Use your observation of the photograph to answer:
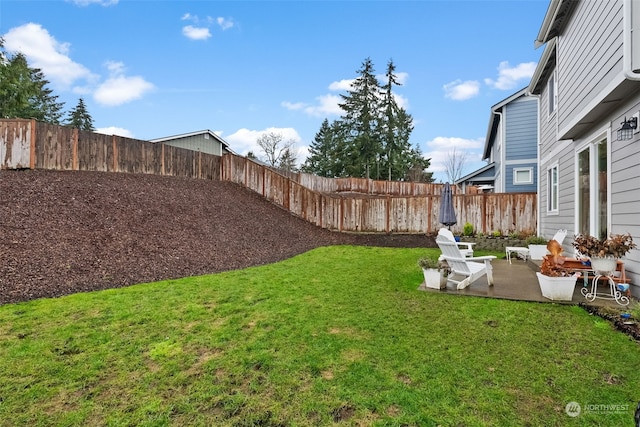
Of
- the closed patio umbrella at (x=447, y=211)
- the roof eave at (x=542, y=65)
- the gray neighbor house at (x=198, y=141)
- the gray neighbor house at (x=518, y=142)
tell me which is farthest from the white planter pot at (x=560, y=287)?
the gray neighbor house at (x=198, y=141)

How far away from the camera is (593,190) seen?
5660 mm

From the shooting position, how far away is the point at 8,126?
837cm

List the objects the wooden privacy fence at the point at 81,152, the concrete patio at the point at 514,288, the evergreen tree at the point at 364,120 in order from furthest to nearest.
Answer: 1. the evergreen tree at the point at 364,120
2. the wooden privacy fence at the point at 81,152
3. the concrete patio at the point at 514,288

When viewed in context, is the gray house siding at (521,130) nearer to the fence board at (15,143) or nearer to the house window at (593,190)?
the house window at (593,190)

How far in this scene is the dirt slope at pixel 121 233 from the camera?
5.34 m

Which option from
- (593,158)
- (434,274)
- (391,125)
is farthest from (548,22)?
(391,125)

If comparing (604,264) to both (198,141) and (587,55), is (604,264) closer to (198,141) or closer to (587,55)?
(587,55)

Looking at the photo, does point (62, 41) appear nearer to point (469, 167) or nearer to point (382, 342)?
point (382, 342)

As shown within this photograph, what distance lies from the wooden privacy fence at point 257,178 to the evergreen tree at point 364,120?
20.0m

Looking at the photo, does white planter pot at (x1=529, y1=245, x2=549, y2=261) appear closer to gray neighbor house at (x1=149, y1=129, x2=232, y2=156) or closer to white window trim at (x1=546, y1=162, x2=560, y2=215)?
white window trim at (x1=546, y1=162, x2=560, y2=215)

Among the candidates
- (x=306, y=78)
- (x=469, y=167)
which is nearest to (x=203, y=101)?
(x=306, y=78)

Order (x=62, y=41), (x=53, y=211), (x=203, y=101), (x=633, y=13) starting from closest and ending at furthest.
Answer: (x=633, y=13) < (x=53, y=211) < (x=62, y=41) < (x=203, y=101)

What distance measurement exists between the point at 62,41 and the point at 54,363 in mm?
18064

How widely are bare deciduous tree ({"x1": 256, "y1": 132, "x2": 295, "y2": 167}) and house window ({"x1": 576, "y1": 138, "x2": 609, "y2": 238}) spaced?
27313 millimetres
